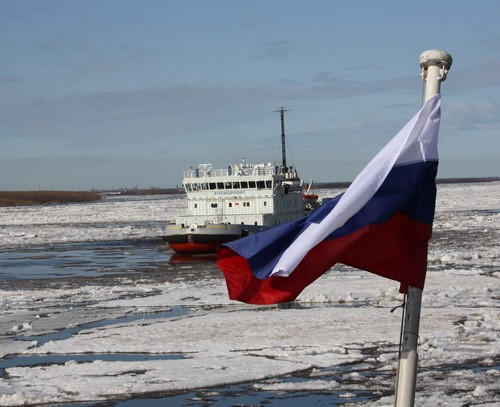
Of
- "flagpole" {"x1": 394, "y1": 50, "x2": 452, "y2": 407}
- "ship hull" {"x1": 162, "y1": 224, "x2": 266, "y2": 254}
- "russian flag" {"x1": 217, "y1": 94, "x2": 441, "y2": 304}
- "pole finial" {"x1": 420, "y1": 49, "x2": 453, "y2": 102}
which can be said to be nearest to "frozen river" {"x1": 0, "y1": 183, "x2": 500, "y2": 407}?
"flagpole" {"x1": 394, "y1": 50, "x2": 452, "y2": 407}

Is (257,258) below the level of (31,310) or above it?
above

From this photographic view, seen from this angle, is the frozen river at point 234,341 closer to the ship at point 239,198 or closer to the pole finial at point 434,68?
the pole finial at point 434,68

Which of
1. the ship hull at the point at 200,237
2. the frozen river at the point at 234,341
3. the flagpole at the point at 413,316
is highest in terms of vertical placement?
the flagpole at the point at 413,316

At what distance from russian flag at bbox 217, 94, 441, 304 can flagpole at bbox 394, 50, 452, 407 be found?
0.30ft

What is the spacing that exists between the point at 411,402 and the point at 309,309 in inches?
549

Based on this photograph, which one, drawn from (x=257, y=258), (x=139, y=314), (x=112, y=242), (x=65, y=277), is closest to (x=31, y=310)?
(x=139, y=314)

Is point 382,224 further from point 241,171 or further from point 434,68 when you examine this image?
point 241,171

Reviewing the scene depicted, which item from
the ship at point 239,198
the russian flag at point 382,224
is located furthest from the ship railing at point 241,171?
the russian flag at point 382,224

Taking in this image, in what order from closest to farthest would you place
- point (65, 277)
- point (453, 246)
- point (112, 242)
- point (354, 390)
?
point (354, 390) < point (65, 277) < point (453, 246) < point (112, 242)

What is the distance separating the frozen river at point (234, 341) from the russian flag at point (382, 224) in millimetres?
5722

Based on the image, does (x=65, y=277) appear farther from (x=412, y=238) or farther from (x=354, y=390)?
(x=412, y=238)

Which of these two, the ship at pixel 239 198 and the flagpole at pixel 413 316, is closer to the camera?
the flagpole at pixel 413 316

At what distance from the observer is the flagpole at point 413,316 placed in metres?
6.37

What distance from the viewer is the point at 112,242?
50125mm
